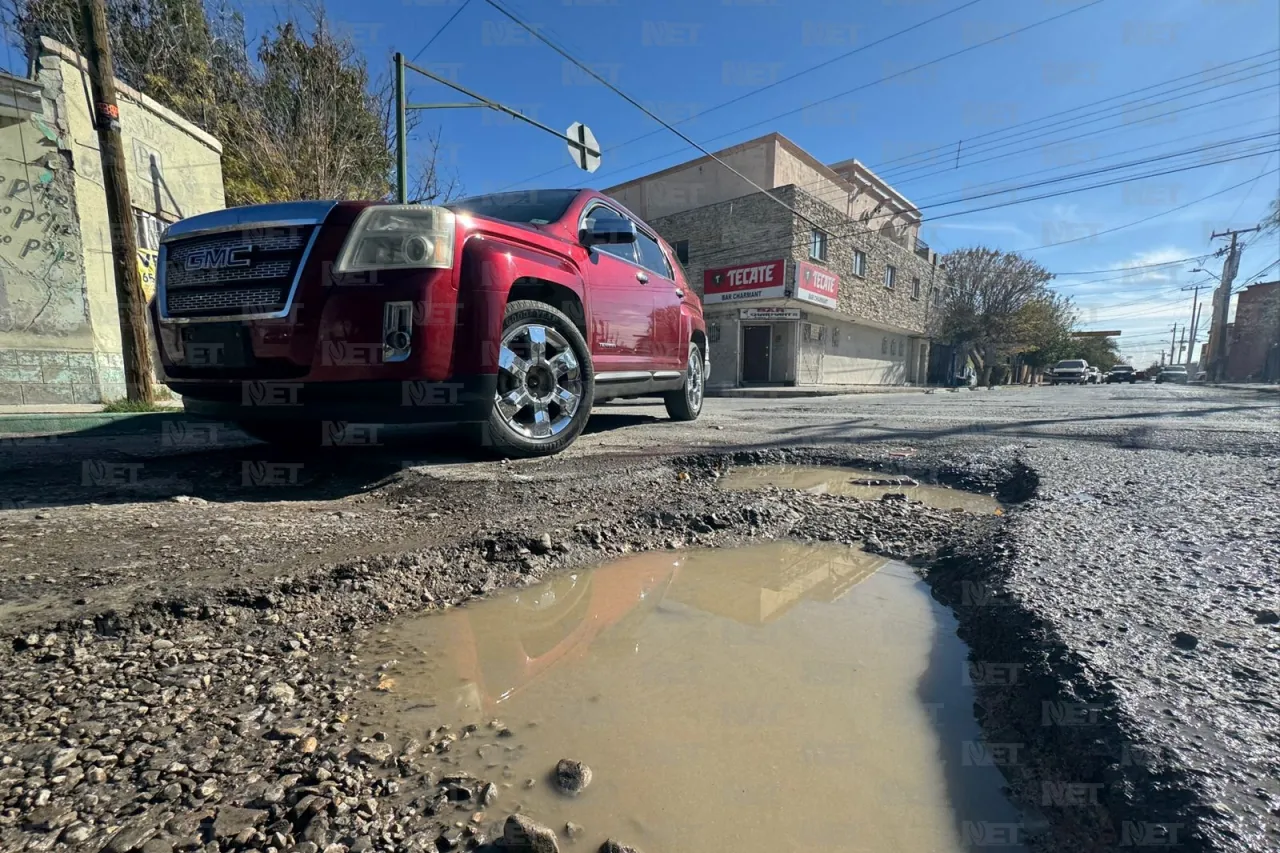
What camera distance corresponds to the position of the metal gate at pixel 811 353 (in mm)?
21562

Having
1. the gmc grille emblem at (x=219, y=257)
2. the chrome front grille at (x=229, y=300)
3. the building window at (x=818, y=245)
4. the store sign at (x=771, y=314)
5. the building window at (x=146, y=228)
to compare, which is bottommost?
the chrome front grille at (x=229, y=300)

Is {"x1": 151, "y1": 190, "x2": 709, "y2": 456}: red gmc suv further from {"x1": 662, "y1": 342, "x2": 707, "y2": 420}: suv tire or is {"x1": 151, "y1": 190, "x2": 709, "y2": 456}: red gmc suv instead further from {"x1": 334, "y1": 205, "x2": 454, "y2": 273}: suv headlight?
{"x1": 662, "y1": 342, "x2": 707, "y2": 420}: suv tire

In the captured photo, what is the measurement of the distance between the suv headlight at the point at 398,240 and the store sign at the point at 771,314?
19184 mm

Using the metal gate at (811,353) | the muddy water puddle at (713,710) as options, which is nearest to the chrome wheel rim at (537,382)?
the muddy water puddle at (713,710)

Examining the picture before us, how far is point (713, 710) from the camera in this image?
4.04ft

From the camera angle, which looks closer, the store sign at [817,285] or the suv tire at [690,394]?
the suv tire at [690,394]

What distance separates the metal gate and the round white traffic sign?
1344 cm

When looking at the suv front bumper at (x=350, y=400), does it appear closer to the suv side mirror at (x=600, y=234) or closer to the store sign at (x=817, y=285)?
the suv side mirror at (x=600, y=234)

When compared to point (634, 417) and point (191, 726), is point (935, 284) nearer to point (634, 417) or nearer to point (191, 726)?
point (634, 417)

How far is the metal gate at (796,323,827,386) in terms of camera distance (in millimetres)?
21562

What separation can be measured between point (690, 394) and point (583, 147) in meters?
5.88

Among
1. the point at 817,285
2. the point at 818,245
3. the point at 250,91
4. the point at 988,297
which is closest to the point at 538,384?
the point at 250,91

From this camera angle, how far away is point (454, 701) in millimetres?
1232

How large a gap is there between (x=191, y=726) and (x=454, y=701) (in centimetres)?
47
